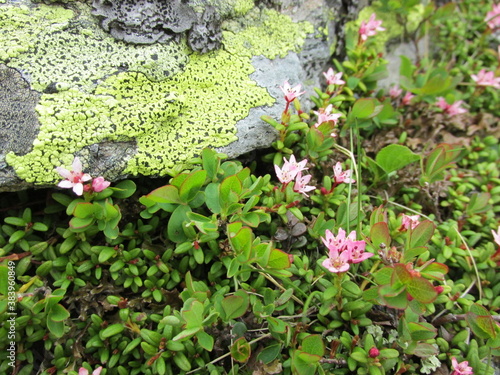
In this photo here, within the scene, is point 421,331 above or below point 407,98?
below

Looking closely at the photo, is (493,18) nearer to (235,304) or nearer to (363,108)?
(363,108)

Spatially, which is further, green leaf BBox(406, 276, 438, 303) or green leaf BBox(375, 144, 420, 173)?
green leaf BBox(375, 144, 420, 173)

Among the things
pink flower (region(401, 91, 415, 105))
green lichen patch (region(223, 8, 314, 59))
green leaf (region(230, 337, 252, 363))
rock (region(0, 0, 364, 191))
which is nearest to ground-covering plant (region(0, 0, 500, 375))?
green leaf (region(230, 337, 252, 363))

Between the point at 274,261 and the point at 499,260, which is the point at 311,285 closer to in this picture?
the point at 274,261

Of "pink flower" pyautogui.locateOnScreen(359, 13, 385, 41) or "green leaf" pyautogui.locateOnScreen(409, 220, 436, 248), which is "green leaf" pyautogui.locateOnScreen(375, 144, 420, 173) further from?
"pink flower" pyautogui.locateOnScreen(359, 13, 385, 41)

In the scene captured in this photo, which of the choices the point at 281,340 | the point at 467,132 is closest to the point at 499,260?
the point at 467,132

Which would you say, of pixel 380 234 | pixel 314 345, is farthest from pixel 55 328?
pixel 380 234
